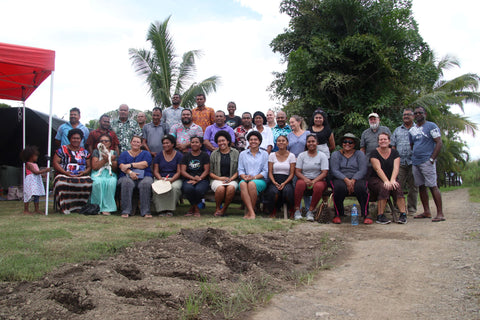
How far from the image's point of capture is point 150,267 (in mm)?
3357

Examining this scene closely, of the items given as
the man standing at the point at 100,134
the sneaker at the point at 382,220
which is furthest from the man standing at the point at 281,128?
the man standing at the point at 100,134

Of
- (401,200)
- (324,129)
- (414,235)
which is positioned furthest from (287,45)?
(414,235)

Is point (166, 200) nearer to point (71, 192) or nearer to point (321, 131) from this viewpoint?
point (71, 192)

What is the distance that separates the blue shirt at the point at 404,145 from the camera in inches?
273

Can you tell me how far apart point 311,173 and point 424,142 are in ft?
6.34

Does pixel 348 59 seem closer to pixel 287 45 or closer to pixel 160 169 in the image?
pixel 287 45

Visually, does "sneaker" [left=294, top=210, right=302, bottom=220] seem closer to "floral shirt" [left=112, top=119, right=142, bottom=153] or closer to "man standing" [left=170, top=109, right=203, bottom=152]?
"man standing" [left=170, top=109, right=203, bottom=152]

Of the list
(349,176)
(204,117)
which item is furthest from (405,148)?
(204,117)

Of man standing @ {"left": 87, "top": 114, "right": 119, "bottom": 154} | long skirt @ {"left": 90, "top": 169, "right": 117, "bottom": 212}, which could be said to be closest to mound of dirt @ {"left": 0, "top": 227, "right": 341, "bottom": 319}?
long skirt @ {"left": 90, "top": 169, "right": 117, "bottom": 212}

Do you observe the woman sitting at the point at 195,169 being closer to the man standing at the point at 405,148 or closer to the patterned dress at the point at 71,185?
the patterned dress at the point at 71,185

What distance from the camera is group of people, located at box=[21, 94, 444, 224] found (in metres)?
6.55

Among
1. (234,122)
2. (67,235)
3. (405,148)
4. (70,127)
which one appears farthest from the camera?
(234,122)

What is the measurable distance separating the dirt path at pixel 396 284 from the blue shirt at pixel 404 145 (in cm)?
233

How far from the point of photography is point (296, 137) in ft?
24.0
